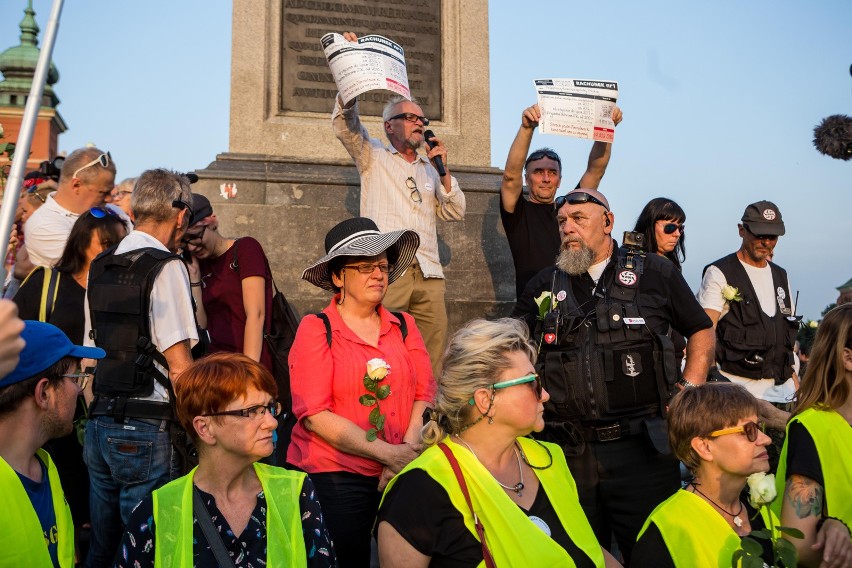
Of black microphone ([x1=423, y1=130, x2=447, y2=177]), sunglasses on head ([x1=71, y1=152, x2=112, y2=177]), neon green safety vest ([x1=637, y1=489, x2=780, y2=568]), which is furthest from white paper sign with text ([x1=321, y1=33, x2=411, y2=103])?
neon green safety vest ([x1=637, y1=489, x2=780, y2=568])

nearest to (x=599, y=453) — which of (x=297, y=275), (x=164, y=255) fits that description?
(x=164, y=255)

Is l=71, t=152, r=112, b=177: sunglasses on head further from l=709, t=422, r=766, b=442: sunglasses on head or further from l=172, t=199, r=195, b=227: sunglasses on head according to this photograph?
l=709, t=422, r=766, b=442: sunglasses on head

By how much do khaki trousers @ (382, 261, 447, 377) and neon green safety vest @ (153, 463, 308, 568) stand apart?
3116mm

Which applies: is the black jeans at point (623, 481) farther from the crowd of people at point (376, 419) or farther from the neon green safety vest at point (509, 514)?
the neon green safety vest at point (509, 514)

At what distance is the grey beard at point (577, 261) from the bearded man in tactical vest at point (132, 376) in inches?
78.3

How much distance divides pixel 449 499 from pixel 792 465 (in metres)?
1.51

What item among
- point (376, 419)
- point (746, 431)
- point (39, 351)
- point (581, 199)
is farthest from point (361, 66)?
point (746, 431)

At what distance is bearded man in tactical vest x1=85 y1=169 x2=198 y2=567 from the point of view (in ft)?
14.0

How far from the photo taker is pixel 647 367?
486 centimetres

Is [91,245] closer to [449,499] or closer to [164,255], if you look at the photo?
[164,255]

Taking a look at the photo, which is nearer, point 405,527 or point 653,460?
point 405,527

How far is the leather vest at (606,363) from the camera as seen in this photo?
4.80 m

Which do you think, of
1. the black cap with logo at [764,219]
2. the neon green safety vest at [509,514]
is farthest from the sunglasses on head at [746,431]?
the black cap with logo at [764,219]

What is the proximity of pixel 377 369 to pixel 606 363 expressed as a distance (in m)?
1.22
